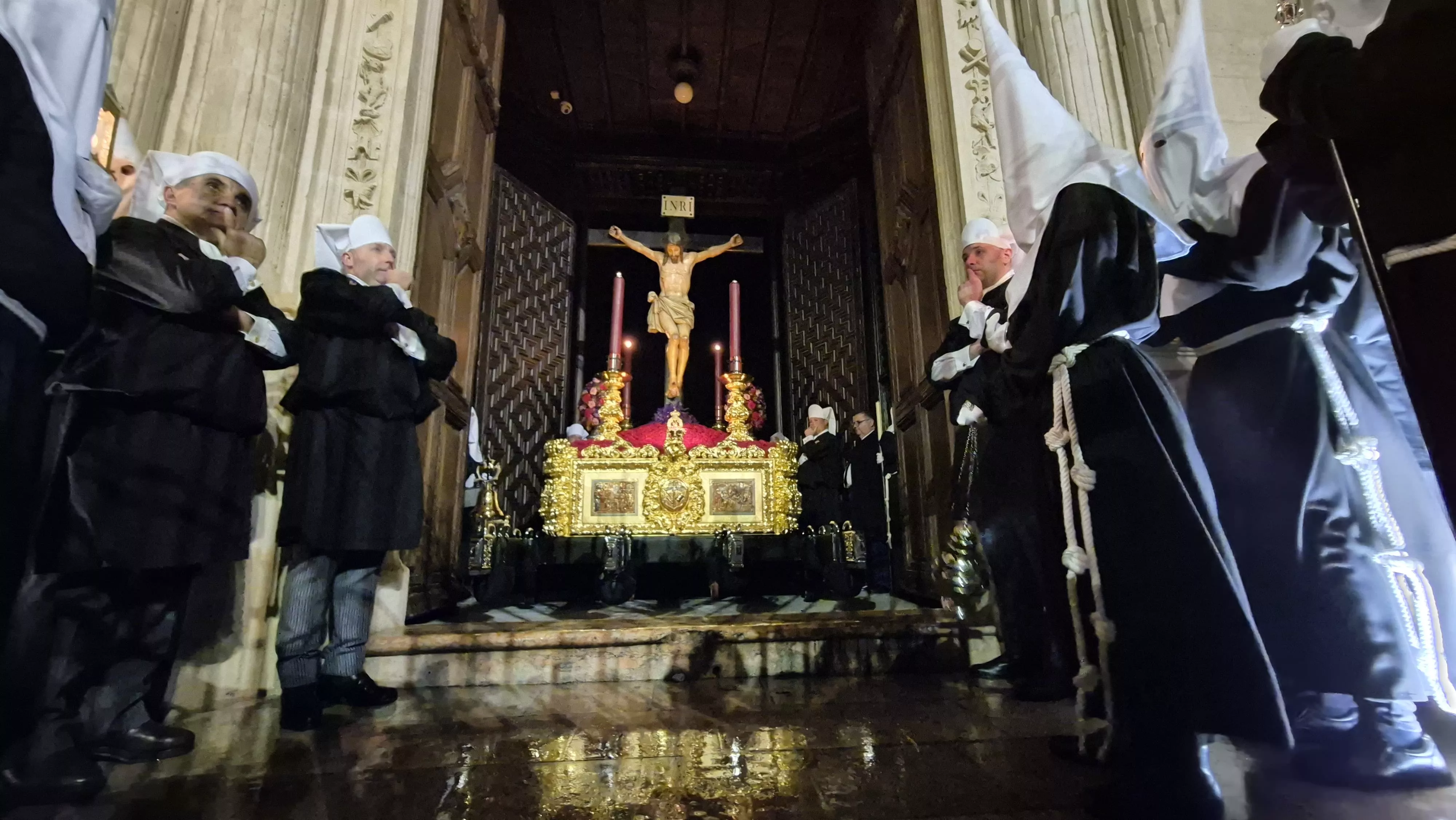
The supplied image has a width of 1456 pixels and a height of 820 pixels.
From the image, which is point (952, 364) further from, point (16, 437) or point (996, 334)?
point (16, 437)

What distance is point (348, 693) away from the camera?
5.20 feet

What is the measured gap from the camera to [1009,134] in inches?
44.9

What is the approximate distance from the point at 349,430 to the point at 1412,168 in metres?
1.98

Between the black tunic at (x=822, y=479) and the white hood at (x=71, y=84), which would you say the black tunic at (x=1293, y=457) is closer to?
the white hood at (x=71, y=84)

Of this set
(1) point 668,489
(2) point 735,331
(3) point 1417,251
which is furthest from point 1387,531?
(2) point 735,331

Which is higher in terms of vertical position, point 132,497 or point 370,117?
point 370,117

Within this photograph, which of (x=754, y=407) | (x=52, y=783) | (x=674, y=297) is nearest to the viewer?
(x=52, y=783)

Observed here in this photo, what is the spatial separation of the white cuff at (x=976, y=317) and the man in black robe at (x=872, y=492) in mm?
1818

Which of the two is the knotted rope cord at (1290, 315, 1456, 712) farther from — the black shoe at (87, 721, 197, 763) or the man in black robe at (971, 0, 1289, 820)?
the black shoe at (87, 721, 197, 763)

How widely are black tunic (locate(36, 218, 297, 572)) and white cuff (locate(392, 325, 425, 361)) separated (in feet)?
1.13

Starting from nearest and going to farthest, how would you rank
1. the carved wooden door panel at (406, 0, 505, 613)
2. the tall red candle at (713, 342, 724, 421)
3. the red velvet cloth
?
the carved wooden door panel at (406, 0, 505, 613)
the red velvet cloth
the tall red candle at (713, 342, 724, 421)

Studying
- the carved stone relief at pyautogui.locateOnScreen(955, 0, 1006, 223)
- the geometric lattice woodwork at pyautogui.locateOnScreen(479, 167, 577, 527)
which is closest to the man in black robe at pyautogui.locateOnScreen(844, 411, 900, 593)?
the carved stone relief at pyautogui.locateOnScreen(955, 0, 1006, 223)

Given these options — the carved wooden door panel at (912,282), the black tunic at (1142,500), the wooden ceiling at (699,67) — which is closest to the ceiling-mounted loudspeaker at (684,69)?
the wooden ceiling at (699,67)

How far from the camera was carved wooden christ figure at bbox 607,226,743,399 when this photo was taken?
15.3ft
